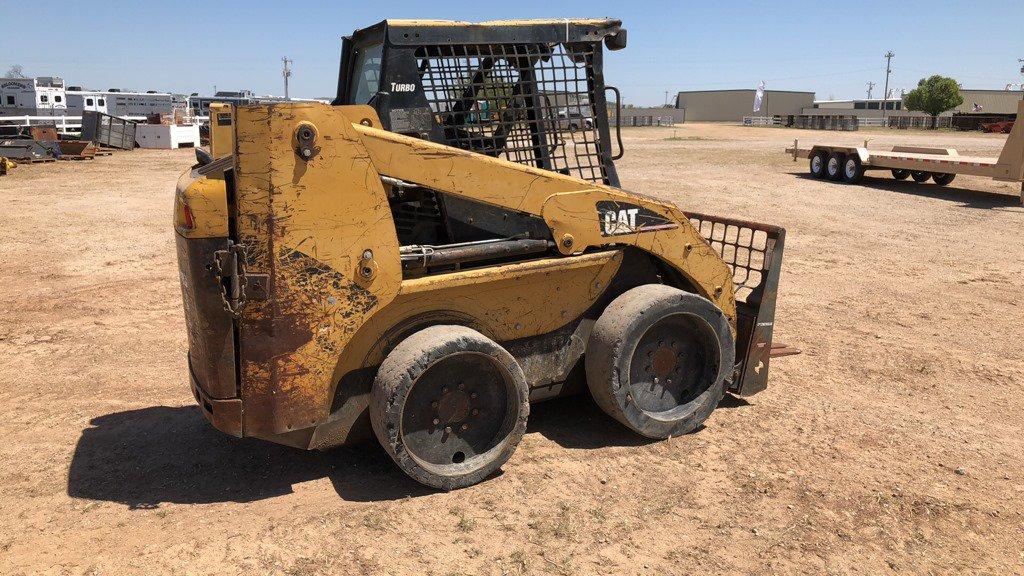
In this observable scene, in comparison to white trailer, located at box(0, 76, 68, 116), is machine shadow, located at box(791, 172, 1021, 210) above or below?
below

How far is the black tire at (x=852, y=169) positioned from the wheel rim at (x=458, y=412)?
56.1 ft

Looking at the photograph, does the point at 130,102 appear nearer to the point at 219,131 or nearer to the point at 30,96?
the point at 30,96

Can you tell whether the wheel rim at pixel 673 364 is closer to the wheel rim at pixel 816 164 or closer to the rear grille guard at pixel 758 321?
the rear grille guard at pixel 758 321

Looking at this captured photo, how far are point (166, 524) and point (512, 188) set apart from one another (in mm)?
2390

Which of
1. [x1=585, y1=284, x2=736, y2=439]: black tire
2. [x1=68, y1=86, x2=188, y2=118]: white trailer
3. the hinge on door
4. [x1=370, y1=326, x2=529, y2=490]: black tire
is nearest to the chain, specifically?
the hinge on door

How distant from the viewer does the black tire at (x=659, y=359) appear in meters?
4.48

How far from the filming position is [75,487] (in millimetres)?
4129

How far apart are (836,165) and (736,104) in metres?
72.8

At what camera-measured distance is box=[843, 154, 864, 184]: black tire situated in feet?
61.5

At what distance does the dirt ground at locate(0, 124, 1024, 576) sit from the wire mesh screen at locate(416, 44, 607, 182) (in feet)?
5.75

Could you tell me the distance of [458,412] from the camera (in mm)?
4145

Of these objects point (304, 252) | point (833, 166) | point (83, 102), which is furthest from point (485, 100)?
point (83, 102)

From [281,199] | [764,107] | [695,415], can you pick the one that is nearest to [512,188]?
[281,199]

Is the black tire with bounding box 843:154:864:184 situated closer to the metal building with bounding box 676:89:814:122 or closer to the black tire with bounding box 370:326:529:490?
the black tire with bounding box 370:326:529:490
